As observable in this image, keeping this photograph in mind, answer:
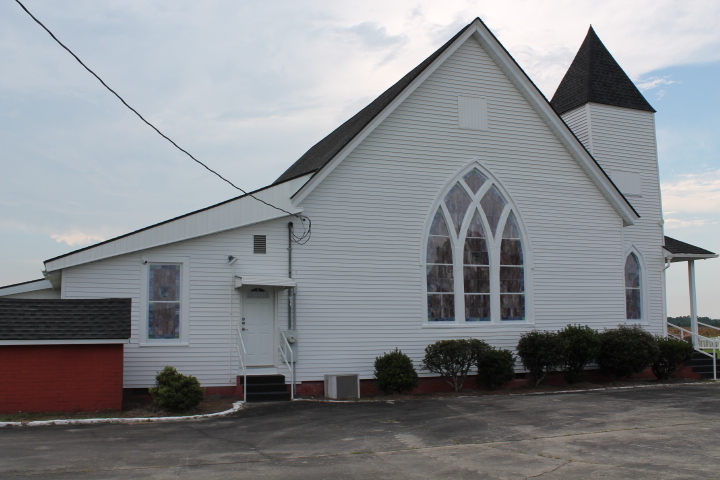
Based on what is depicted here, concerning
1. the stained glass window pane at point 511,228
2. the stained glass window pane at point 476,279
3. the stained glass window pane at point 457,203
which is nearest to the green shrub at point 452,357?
the stained glass window pane at point 476,279

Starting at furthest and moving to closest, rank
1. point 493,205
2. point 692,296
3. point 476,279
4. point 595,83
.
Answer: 1. point 692,296
2. point 595,83
3. point 493,205
4. point 476,279

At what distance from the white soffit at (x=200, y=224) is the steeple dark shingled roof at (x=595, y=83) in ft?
35.7

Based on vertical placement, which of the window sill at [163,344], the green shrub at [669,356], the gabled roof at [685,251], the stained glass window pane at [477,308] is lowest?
the green shrub at [669,356]

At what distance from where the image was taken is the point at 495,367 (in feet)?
55.2

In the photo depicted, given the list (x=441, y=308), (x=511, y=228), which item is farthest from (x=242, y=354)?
(x=511, y=228)

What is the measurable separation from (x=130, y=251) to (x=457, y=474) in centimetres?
936

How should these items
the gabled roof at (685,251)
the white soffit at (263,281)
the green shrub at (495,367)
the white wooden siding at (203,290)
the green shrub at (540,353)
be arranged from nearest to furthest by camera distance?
the white wooden siding at (203,290), the white soffit at (263,281), the green shrub at (495,367), the green shrub at (540,353), the gabled roof at (685,251)

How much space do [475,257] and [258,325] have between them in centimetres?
598

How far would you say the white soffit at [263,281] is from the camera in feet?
50.3

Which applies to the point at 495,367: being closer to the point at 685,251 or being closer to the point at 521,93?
the point at 521,93

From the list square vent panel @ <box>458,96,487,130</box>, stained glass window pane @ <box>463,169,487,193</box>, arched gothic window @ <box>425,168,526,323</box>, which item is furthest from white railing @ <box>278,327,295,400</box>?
square vent panel @ <box>458,96,487,130</box>

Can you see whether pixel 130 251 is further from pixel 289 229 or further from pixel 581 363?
pixel 581 363

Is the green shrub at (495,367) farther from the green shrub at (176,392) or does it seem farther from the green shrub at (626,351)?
the green shrub at (176,392)

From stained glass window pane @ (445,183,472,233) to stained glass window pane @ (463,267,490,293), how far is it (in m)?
1.12
